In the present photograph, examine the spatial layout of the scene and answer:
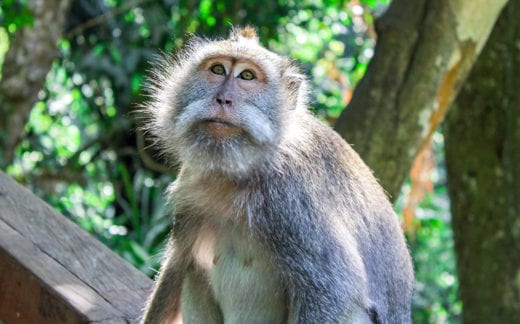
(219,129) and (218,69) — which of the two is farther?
(218,69)

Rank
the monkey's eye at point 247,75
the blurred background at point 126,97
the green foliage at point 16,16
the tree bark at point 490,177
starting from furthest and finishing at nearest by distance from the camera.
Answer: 1. the blurred background at point 126,97
2. the tree bark at point 490,177
3. the green foliage at point 16,16
4. the monkey's eye at point 247,75

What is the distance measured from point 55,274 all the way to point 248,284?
68 centimetres

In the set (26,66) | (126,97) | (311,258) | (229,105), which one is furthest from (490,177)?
(126,97)

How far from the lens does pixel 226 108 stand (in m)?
2.71

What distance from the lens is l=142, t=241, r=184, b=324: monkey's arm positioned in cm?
308

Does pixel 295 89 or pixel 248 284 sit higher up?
pixel 295 89

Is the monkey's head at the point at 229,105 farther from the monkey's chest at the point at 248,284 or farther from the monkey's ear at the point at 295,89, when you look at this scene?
the monkey's chest at the point at 248,284

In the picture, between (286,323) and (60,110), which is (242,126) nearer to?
(286,323)

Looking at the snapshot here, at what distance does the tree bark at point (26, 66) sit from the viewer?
5.36 meters

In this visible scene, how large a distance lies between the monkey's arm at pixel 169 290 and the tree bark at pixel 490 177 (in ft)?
7.91

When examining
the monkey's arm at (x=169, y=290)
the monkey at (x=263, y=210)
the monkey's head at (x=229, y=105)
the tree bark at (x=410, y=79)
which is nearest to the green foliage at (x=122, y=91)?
the tree bark at (x=410, y=79)

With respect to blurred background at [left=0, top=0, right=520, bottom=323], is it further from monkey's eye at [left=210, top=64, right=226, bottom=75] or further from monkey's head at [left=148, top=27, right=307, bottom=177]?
monkey's eye at [left=210, top=64, right=226, bottom=75]

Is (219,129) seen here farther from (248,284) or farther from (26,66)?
(26,66)

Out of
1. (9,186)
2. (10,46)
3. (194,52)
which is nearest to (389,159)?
(194,52)
